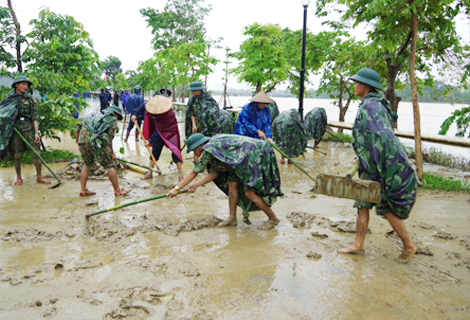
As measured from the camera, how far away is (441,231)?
4312 millimetres

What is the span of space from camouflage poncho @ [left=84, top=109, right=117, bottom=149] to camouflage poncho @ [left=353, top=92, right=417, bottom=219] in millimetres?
3504

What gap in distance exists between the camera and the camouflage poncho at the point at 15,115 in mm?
5750

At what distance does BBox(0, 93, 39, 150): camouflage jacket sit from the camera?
226 inches

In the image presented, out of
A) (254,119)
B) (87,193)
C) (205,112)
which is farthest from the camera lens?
(205,112)

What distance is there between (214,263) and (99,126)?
2.88 m

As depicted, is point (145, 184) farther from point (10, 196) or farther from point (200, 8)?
point (200, 8)

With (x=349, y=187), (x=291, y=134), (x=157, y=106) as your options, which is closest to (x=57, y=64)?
(x=157, y=106)

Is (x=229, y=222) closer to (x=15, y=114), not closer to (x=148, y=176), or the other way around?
(x=148, y=176)

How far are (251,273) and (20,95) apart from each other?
5027 mm

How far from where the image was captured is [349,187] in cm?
324

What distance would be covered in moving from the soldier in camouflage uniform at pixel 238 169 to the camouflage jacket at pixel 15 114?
354 centimetres

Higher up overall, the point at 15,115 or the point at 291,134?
the point at 15,115

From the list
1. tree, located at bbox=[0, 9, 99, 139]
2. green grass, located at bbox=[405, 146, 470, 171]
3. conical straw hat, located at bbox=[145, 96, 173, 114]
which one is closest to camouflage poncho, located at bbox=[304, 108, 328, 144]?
green grass, located at bbox=[405, 146, 470, 171]

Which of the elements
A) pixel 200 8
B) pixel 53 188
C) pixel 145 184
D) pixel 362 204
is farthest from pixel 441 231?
pixel 200 8
